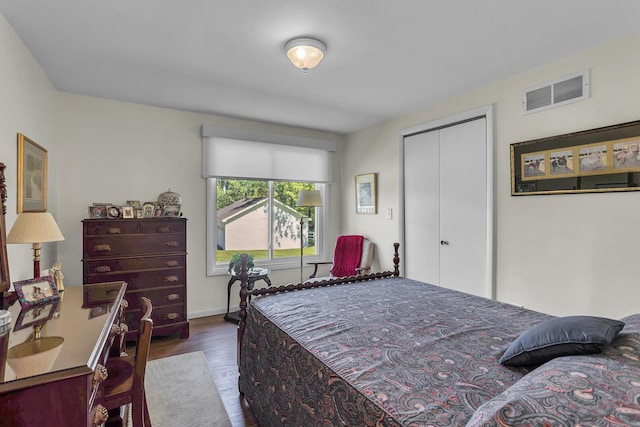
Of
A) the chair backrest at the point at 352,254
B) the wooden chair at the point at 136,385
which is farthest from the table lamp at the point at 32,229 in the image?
the chair backrest at the point at 352,254

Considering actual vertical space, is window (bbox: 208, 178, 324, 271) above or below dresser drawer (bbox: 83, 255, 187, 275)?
above

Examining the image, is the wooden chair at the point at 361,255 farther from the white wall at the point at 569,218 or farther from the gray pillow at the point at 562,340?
the gray pillow at the point at 562,340

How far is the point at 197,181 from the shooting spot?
395 centimetres

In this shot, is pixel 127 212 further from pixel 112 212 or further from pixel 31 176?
pixel 31 176

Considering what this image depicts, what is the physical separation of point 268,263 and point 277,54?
277 cm

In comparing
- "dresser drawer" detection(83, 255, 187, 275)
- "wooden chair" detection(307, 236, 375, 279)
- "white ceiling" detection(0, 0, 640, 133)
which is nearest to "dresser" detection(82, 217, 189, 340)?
"dresser drawer" detection(83, 255, 187, 275)

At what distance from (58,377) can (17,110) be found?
2.09 meters

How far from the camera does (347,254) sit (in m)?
4.40

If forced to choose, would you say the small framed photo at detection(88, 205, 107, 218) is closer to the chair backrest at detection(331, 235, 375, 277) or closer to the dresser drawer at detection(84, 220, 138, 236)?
the dresser drawer at detection(84, 220, 138, 236)

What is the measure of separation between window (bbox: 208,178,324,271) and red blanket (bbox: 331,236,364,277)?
0.53m

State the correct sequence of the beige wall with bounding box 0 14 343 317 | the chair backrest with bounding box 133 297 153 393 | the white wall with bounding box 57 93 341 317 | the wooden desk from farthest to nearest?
1. the white wall with bounding box 57 93 341 317
2. the beige wall with bounding box 0 14 343 317
3. the chair backrest with bounding box 133 297 153 393
4. the wooden desk

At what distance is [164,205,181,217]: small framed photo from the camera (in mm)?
3509

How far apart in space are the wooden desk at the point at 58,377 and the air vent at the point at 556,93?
335cm

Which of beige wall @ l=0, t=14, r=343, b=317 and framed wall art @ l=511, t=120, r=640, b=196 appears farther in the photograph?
beige wall @ l=0, t=14, r=343, b=317
